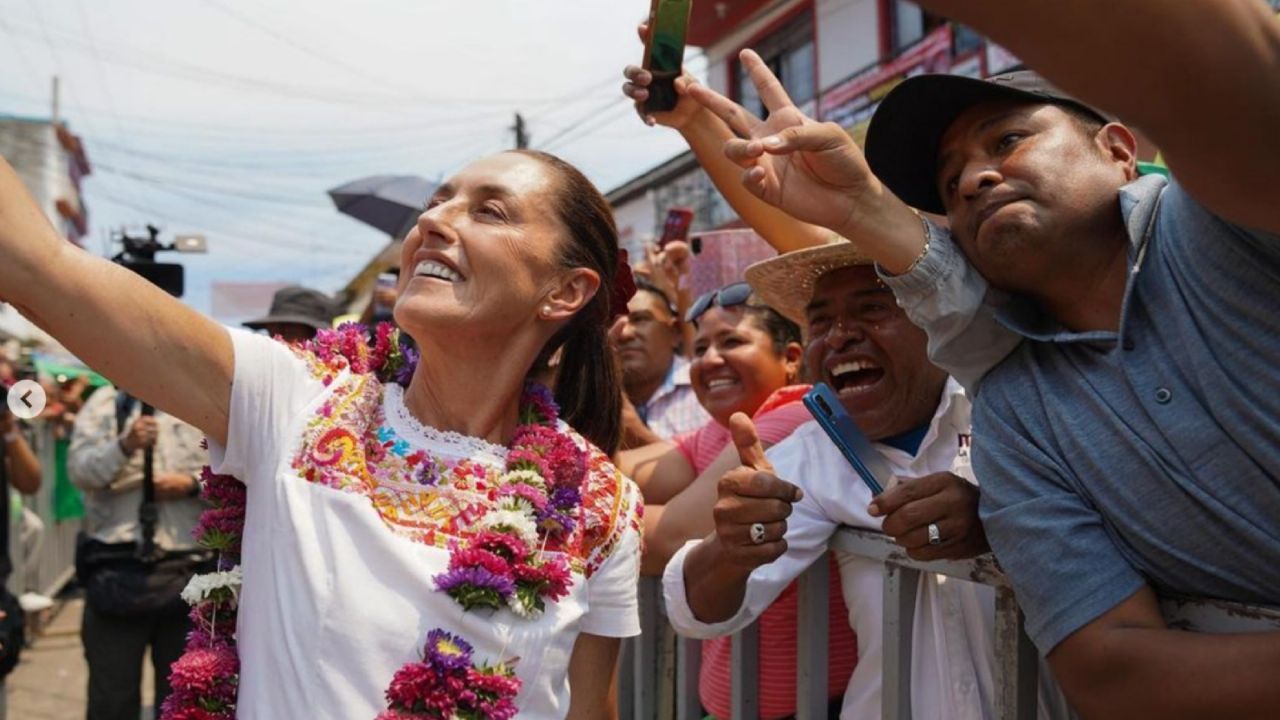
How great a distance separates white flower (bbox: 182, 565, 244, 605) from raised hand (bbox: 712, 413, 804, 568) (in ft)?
2.97

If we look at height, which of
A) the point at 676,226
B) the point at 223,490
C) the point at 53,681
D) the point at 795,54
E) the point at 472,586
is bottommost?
the point at 53,681

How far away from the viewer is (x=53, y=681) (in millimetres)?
7699

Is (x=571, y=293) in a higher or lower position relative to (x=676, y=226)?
lower

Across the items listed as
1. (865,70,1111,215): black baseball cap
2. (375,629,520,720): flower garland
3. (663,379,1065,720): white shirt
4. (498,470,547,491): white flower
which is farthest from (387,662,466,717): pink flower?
(865,70,1111,215): black baseball cap

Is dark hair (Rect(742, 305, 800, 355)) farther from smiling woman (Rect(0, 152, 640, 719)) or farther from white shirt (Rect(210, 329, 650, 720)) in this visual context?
white shirt (Rect(210, 329, 650, 720))

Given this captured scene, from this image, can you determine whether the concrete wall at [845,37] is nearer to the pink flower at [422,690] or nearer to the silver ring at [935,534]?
the silver ring at [935,534]

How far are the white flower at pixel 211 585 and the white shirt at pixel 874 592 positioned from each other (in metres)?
0.89

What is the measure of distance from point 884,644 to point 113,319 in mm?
1481

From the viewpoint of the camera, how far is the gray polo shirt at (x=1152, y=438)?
1306mm

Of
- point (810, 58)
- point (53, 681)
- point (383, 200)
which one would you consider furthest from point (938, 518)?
point (810, 58)

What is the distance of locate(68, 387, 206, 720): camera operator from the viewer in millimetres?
4816

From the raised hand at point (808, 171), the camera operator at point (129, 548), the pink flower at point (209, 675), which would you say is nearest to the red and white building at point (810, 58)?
the camera operator at point (129, 548)

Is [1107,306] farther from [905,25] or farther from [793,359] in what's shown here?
[905,25]

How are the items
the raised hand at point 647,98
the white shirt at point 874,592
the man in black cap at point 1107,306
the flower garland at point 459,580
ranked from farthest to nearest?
1. the raised hand at point 647,98
2. the white shirt at point 874,592
3. the flower garland at point 459,580
4. the man in black cap at point 1107,306
